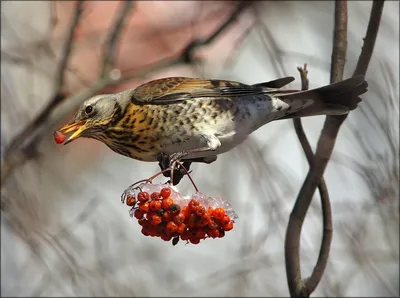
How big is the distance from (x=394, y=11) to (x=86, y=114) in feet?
12.0

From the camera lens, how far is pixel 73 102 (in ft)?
16.0

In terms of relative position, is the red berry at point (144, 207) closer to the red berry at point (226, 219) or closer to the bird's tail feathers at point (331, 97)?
the red berry at point (226, 219)

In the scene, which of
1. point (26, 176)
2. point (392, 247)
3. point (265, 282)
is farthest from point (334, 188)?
point (26, 176)

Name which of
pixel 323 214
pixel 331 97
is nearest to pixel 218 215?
pixel 323 214

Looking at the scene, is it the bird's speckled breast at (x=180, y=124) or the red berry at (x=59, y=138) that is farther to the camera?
the bird's speckled breast at (x=180, y=124)

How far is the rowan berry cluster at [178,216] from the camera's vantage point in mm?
3006

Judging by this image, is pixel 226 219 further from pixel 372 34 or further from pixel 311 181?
pixel 372 34

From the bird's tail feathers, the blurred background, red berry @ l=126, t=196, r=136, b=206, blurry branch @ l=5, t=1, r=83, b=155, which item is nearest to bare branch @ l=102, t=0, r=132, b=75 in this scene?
the blurred background

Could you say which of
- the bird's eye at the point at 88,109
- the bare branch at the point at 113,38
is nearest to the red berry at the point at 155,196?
the bird's eye at the point at 88,109

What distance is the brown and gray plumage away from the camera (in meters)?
3.68

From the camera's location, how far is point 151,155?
Answer: 3.68 metres

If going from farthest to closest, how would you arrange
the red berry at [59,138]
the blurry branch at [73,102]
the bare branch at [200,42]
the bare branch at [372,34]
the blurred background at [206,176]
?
the bare branch at [200,42]
the blurred background at [206,176]
the blurry branch at [73,102]
the bare branch at [372,34]
the red berry at [59,138]

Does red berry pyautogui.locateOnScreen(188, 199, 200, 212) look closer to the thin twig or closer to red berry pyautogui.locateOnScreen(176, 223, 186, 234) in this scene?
red berry pyautogui.locateOnScreen(176, 223, 186, 234)

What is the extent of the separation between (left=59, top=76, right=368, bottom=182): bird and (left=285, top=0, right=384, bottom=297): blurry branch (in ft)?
0.29
